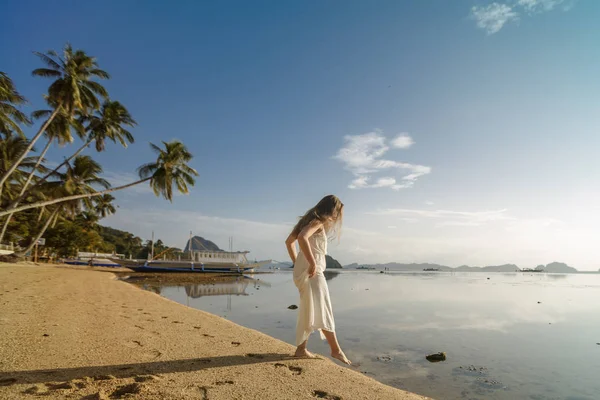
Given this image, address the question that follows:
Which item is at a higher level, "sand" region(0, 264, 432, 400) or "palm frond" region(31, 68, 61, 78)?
"palm frond" region(31, 68, 61, 78)

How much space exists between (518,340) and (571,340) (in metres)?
1.82

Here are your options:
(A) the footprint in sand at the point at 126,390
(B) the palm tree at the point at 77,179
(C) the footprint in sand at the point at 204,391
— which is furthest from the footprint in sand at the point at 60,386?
(B) the palm tree at the point at 77,179

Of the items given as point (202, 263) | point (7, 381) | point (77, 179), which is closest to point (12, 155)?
point (77, 179)

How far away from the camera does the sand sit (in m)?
2.77

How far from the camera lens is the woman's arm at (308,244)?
3.87 m

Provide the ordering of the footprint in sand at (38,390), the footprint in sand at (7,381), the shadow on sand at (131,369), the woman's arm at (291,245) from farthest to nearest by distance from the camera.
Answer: the woman's arm at (291,245) → the shadow on sand at (131,369) → the footprint in sand at (7,381) → the footprint in sand at (38,390)

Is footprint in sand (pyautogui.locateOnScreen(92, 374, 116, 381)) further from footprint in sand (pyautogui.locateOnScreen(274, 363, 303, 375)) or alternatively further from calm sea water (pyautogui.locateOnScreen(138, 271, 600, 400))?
calm sea water (pyautogui.locateOnScreen(138, 271, 600, 400))

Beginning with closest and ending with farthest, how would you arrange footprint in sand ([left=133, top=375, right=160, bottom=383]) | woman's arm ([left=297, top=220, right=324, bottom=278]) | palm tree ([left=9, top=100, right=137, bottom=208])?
1. footprint in sand ([left=133, top=375, right=160, bottom=383])
2. woman's arm ([left=297, top=220, right=324, bottom=278])
3. palm tree ([left=9, top=100, right=137, bottom=208])

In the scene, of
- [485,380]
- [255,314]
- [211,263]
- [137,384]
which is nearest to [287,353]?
[137,384]

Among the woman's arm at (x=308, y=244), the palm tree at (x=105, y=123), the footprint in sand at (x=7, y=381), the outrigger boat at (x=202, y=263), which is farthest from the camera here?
the outrigger boat at (x=202, y=263)

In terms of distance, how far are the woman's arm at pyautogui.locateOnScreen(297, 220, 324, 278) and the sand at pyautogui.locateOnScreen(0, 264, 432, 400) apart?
45.5 inches

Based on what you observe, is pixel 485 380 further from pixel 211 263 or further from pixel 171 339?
pixel 211 263

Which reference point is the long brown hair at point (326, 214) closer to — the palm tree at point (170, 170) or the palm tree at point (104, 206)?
the palm tree at point (170, 170)

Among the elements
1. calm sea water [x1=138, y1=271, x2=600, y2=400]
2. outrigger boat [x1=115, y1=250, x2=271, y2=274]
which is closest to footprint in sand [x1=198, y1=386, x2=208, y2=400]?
calm sea water [x1=138, y1=271, x2=600, y2=400]
